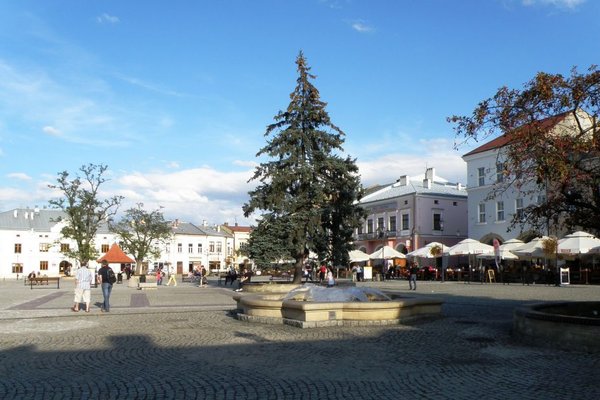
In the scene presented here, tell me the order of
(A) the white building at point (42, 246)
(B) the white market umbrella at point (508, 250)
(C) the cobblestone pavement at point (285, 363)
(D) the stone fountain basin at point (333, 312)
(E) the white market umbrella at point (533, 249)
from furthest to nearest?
(A) the white building at point (42, 246), (B) the white market umbrella at point (508, 250), (E) the white market umbrella at point (533, 249), (D) the stone fountain basin at point (333, 312), (C) the cobblestone pavement at point (285, 363)

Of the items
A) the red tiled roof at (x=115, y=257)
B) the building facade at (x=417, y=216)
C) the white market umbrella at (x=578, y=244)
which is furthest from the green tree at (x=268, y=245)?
the building facade at (x=417, y=216)

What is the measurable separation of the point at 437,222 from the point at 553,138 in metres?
51.3

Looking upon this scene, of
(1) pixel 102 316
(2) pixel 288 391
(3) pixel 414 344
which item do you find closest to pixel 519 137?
(3) pixel 414 344

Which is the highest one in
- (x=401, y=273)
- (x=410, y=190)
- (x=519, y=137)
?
(x=410, y=190)

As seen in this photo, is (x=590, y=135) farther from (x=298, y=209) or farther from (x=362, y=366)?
(x=298, y=209)

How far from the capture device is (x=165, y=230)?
227ft

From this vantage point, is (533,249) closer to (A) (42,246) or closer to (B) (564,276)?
(B) (564,276)

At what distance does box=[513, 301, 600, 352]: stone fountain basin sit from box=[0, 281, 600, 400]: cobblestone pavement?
0.30m

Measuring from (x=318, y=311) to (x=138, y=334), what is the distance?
3958 millimetres

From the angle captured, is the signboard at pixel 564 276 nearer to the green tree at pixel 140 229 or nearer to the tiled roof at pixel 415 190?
the tiled roof at pixel 415 190

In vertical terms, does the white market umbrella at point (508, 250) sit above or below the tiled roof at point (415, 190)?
below

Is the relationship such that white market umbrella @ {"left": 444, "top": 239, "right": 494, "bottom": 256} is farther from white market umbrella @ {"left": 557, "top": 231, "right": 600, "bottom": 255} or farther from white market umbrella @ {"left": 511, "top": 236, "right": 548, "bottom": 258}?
white market umbrella @ {"left": 557, "top": 231, "right": 600, "bottom": 255}

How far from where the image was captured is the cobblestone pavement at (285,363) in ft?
23.3

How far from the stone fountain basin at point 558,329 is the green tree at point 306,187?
17408 millimetres
